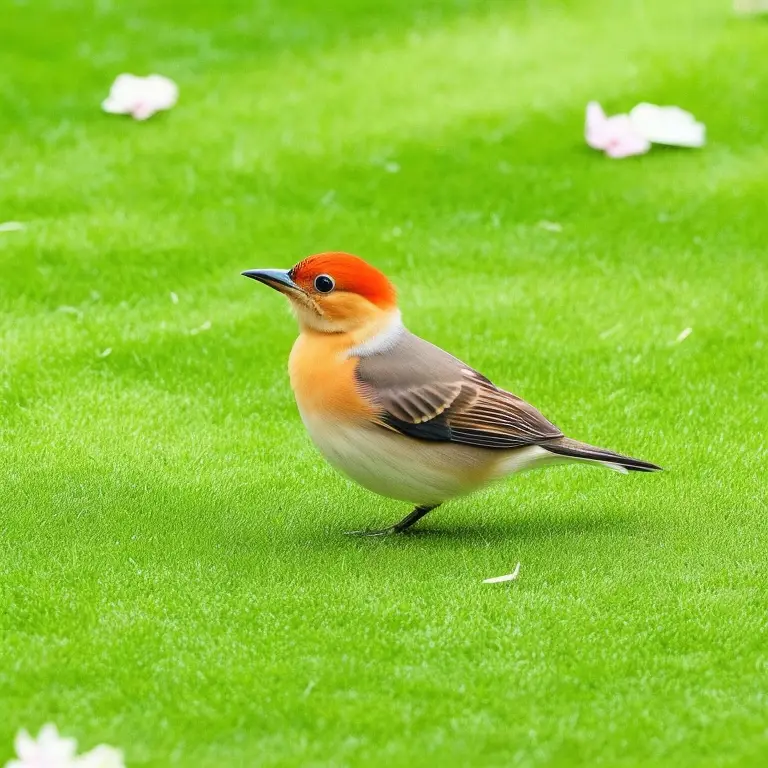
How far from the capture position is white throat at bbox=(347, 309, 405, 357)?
5.64 meters

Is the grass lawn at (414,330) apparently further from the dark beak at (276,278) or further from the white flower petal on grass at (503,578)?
the dark beak at (276,278)

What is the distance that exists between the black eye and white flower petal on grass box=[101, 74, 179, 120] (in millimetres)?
5278

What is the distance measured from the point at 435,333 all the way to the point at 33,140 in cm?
399

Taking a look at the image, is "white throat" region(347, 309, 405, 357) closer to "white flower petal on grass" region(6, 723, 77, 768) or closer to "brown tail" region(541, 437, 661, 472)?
"brown tail" region(541, 437, 661, 472)

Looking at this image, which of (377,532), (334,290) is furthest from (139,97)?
(377,532)

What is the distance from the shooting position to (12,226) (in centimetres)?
888

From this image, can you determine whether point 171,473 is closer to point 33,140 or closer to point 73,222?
point 73,222

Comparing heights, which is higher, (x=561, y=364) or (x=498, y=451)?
(x=498, y=451)

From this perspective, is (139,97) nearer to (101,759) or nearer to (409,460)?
(409,460)

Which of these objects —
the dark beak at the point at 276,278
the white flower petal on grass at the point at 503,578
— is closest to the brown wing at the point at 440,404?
the dark beak at the point at 276,278

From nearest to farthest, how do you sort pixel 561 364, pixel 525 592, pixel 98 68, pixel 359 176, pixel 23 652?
pixel 23 652
pixel 525 592
pixel 561 364
pixel 359 176
pixel 98 68

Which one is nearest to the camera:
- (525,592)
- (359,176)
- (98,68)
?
(525,592)

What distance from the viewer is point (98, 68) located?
437 inches

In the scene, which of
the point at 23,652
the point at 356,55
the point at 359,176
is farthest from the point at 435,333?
the point at 356,55
